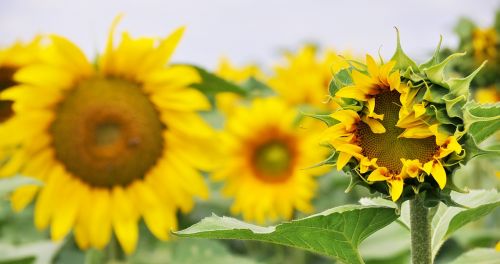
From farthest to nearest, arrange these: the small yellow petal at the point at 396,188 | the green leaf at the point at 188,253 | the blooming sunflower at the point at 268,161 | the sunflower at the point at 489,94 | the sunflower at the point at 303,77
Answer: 1. the sunflower at the point at 303,77
2. the sunflower at the point at 489,94
3. the blooming sunflower at the point at 268,161
4. the green leaf at the point at 188,253
5. the small yellow petal at the point at 396,188

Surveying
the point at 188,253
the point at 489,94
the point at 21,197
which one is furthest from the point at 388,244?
the point at 489,94

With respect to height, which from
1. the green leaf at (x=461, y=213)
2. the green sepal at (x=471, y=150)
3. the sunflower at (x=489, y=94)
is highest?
the green sepal at (x=471, y=150)

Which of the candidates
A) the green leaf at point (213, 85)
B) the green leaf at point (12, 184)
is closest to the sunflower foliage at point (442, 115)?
the green leaf at point (12, 184)

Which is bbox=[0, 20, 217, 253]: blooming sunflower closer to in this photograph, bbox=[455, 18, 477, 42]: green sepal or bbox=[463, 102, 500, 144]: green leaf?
bbox=[455, 18, 477, 42]: green sepal

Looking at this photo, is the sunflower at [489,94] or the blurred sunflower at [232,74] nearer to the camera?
the sunflower at [489,94]

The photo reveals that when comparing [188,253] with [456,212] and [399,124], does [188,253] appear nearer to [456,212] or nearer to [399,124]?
[456,212]

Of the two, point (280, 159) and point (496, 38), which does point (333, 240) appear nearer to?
point (496, 38)

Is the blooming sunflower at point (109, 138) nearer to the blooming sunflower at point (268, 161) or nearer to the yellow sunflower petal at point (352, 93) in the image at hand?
the blooming sunflower at point (268, 161)
